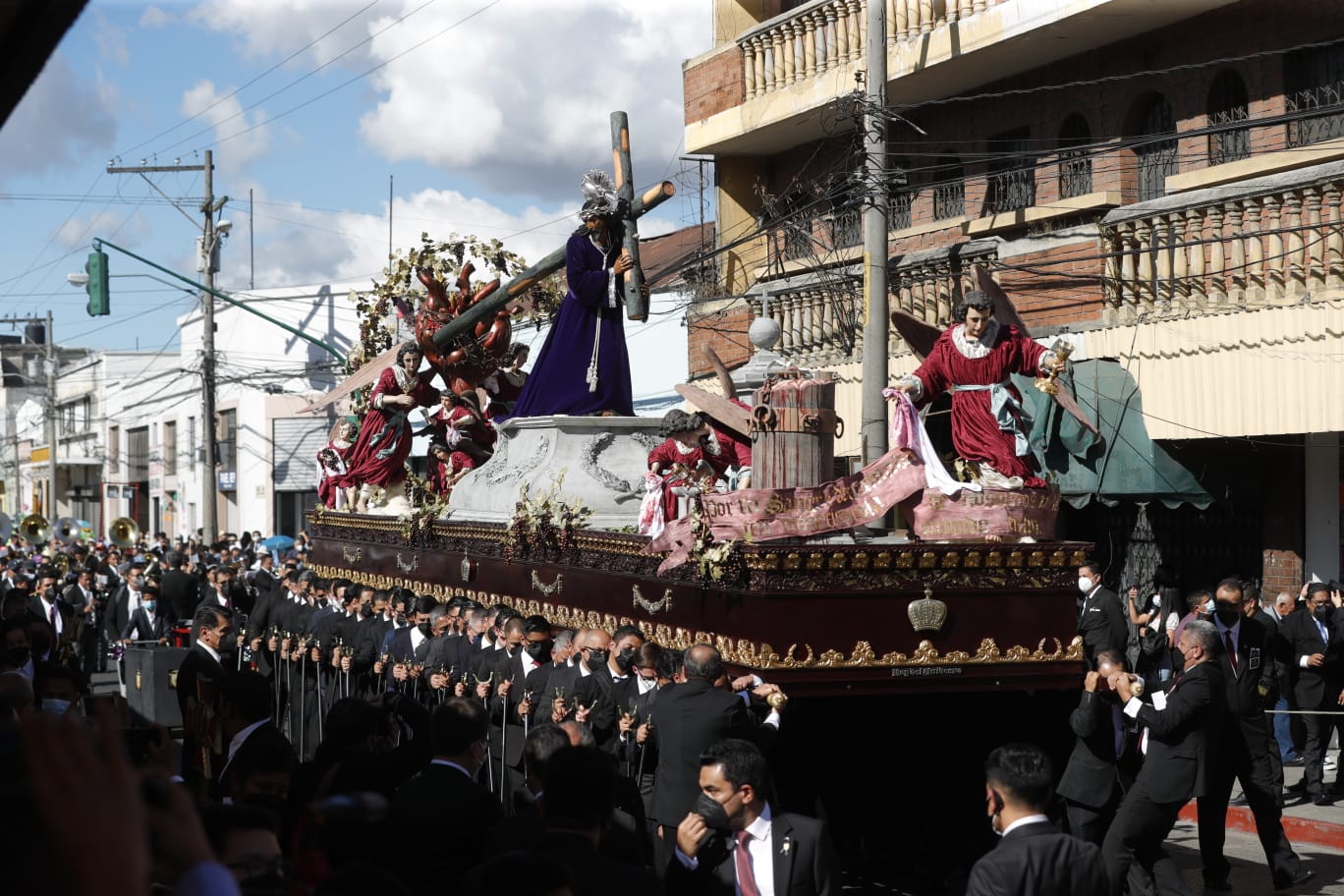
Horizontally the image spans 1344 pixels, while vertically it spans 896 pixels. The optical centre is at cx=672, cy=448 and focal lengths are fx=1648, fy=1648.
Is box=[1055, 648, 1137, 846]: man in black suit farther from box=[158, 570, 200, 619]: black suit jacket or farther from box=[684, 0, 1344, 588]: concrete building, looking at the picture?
box=[158, 570, 200, 619]: black suit jacket

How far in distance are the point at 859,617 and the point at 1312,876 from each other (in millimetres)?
3569

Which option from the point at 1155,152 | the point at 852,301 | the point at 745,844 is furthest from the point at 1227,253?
the point at 745,844

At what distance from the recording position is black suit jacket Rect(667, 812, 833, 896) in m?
5.62

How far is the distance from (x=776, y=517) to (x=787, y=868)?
3.77 metres

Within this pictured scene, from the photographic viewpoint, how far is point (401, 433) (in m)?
18.8

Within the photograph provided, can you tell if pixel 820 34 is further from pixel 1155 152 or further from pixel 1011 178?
pixel 1155 152

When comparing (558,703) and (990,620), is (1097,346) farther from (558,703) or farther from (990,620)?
(558,703)

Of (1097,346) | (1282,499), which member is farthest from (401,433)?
(1282,499)

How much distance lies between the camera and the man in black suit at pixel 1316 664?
13.0 m

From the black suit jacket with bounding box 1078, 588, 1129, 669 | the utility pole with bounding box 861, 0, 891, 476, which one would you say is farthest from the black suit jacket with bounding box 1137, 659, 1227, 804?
the utility pole with bounding box 861, 0, 891, 476

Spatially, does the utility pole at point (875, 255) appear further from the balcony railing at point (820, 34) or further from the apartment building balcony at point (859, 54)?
the balcony railing at point (820, 34)

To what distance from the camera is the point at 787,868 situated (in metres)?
5.62

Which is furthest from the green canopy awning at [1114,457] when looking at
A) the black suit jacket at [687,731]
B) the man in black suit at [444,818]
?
the man in black suit at [444,818]

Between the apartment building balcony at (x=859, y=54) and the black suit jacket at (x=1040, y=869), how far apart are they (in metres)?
12.6
